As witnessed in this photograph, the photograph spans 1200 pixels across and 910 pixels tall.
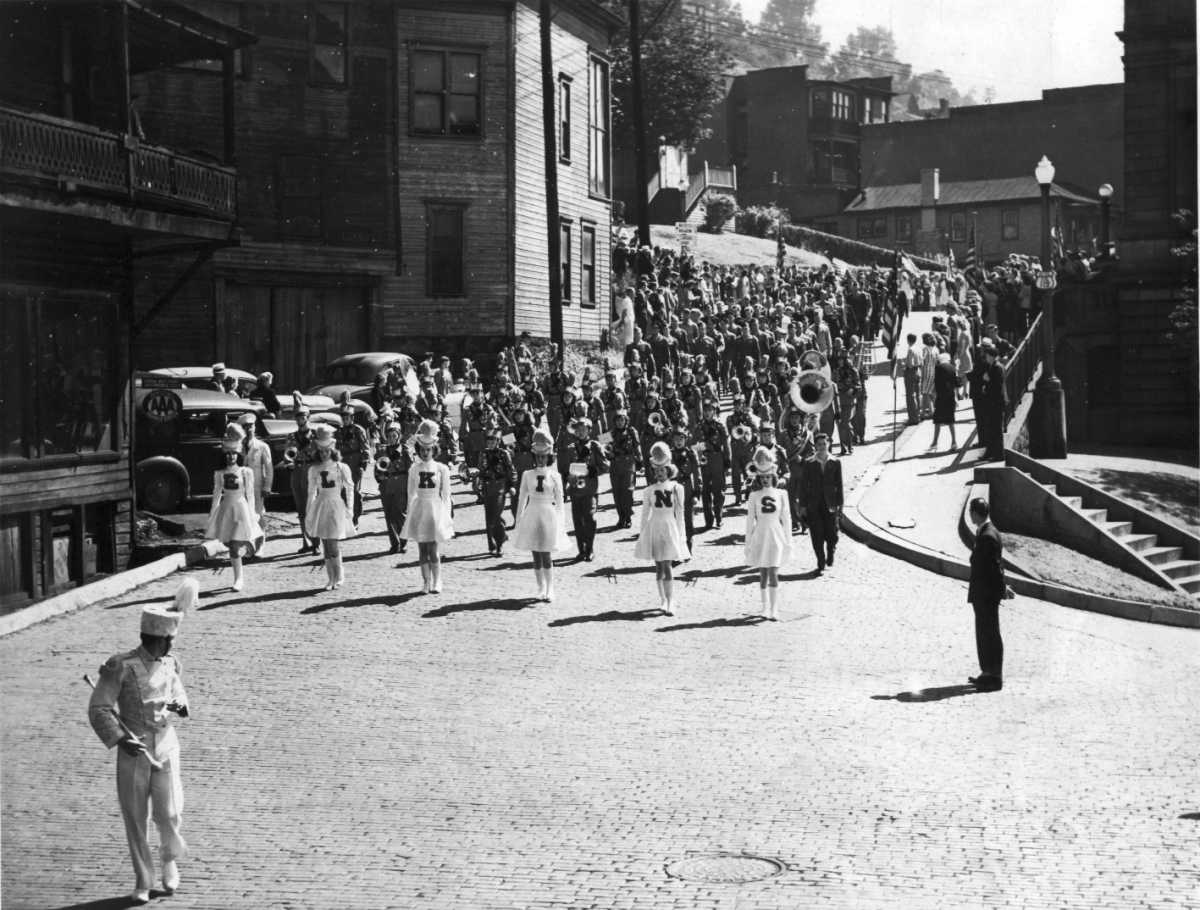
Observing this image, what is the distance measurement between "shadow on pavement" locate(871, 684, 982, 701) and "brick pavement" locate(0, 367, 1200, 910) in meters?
0.13

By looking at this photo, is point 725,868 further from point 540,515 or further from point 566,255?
point 566,255

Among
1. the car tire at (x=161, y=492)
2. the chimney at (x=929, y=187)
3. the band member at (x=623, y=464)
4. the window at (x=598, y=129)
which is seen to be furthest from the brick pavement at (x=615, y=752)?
the chimney at (x=929, y=187)

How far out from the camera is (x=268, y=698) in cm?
1341

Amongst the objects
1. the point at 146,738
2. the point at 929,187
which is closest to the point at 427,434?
the point at 146,738

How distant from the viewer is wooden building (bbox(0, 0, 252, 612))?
55.9ft

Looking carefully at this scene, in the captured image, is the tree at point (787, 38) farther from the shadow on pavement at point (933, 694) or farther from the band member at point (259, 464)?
the shadow on pavement at point (933, 694)

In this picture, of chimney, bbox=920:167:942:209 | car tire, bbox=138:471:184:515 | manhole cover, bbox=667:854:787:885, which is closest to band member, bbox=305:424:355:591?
car tire, bbox=138:471:184:515

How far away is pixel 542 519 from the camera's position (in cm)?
1750

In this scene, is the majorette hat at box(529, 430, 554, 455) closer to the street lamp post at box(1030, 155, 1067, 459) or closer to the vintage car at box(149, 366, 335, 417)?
the vintage car at box(149, 366, 335, 417)

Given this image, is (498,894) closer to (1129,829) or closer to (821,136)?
(1129,829)

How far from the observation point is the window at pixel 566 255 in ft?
121

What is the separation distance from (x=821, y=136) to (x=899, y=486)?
5458 cm

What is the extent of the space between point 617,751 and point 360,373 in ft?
55.5

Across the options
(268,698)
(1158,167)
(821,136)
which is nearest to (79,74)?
(268,698)
